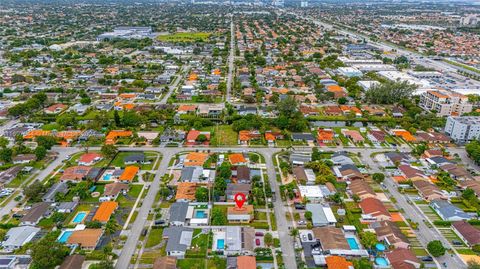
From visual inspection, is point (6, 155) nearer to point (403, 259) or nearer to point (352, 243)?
point (352, 243)

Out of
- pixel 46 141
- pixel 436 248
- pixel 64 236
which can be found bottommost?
pixel 64 236

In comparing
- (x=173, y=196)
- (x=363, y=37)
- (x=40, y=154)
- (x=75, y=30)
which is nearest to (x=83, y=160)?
(x=40, y=154)

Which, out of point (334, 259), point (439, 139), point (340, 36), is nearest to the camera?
point (334, 259)

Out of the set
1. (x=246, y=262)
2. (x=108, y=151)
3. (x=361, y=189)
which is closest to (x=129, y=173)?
(x=108, y=151)

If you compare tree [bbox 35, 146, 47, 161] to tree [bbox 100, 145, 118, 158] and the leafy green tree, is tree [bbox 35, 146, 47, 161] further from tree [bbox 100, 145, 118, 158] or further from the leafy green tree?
the leafy green tree

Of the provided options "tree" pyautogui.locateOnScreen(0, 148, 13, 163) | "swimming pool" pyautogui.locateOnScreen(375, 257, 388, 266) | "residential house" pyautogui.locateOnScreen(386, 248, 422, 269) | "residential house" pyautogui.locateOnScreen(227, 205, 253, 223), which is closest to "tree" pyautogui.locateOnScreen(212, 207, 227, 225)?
"residential house" pyautogui.locateOnScreen(227, 205, 253, 223)

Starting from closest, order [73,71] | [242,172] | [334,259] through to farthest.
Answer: [334,259]
[242,172]
[73,71]

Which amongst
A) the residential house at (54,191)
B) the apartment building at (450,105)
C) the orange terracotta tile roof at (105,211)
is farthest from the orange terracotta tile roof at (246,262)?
the apartment building at (450,105)

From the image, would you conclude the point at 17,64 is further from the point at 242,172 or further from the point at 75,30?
the point at 242,172
